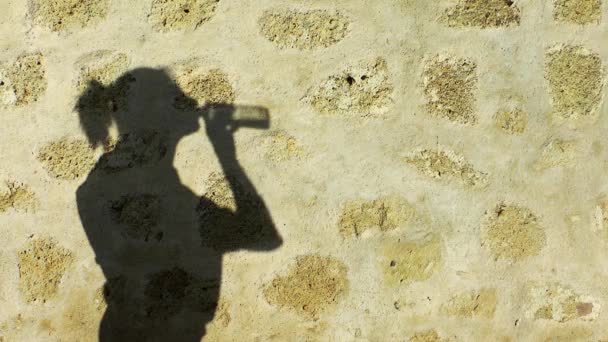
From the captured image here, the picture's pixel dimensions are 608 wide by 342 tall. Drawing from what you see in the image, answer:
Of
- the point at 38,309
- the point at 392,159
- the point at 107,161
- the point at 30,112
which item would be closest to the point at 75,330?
the point at 38,309

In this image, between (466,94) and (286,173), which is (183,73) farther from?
(466,94)

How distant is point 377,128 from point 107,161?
2390 mm

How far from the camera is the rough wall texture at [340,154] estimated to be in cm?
407

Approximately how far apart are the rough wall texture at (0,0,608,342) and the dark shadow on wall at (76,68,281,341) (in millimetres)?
28

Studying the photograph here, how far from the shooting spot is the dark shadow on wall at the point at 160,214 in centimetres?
409

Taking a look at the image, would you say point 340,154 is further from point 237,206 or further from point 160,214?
point 160,214

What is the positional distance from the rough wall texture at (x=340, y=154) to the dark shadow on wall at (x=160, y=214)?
28 millimetres

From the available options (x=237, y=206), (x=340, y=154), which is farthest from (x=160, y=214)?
(x=340, y=154)

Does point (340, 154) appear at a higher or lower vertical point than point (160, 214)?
higher

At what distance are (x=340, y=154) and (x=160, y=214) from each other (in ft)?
5.48

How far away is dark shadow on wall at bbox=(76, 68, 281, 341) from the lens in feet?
13.4

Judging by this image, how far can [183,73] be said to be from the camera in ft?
13.4

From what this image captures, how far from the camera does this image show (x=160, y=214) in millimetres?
4125

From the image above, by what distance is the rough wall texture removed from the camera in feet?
13.3
